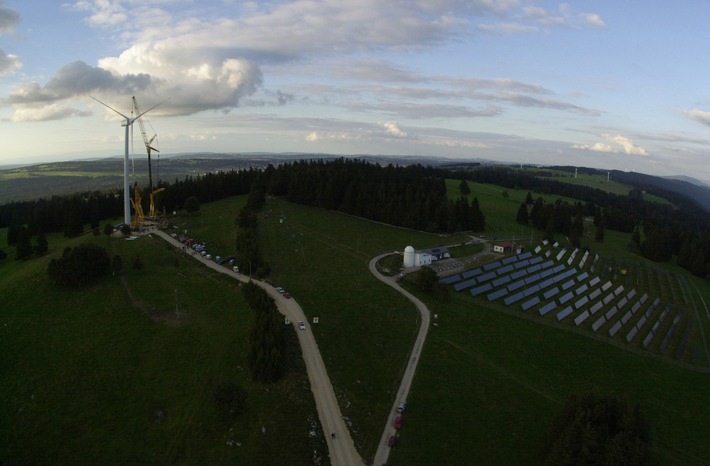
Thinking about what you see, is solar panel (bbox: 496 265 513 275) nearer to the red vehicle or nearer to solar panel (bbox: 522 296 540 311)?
solar panel (bbox: 522 296 540 311)

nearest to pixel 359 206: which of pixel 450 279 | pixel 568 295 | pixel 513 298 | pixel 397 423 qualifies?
pixel 450 279

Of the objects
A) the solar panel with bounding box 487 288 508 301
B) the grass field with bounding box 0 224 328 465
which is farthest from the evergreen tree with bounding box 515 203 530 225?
the grass field with bounding box 0 224 328 465

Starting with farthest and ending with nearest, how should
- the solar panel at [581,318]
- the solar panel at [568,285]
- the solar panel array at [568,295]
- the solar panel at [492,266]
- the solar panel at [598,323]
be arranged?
the solar panel at [492,266] < the solar panel at [568,285] < the solar panel array at [568,295] < the solar panel at [581,318] < the solar panel at [598,323]

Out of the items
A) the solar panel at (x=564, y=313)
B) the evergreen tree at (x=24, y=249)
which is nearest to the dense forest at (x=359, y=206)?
the evergreen tree at (x=24, y=249)

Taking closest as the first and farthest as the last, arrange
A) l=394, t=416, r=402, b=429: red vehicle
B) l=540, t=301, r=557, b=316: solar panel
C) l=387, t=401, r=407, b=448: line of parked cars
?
l=387, t=401, r=407, b=448: line of parked cars
l=394, t=416, r=402, b=429: red vehicle
l=540, t=301, r=557, b=316: solar panel

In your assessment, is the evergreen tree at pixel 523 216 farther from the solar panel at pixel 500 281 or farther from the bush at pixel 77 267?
the bush at pixel 77 267

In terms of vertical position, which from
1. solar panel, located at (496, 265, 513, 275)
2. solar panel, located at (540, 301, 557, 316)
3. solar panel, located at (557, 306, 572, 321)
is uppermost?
solar panel, located at (496, 265, 513, 275)
